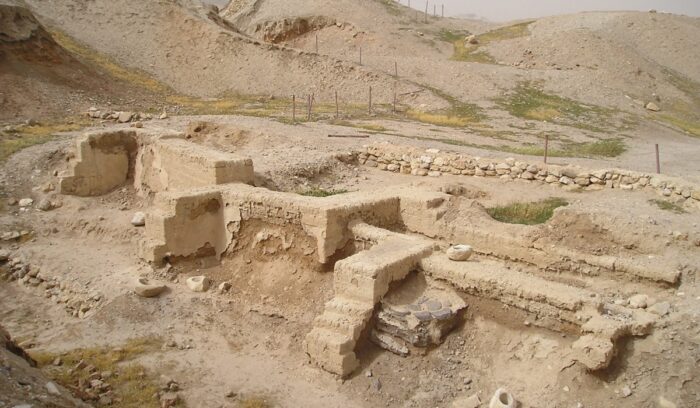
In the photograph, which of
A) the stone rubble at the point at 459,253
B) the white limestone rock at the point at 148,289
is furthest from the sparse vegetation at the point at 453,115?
the white limestone rock at the point at 148,289

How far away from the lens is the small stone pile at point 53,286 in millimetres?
8711

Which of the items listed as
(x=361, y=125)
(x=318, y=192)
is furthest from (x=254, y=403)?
(x=361, y=125)

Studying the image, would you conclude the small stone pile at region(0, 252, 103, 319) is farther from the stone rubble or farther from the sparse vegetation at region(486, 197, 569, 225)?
the sparse vegetation at region(486, 197, 569, 225)

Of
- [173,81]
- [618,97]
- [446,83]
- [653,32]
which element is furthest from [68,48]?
[653,32]

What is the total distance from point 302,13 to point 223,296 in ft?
106

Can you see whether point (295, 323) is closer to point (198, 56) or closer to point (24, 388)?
point (24, 388)

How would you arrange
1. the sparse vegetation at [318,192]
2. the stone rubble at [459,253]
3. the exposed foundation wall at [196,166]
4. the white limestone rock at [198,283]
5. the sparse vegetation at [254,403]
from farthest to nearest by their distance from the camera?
the sparse vegetation at [318,192]
the exposed foundation wall at [196,166]
the white limestone rock at [198,283]
the stone rubble at [459,253]
the sparse vegetation at [254,403]

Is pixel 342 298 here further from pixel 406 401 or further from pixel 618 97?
pixel 618 97

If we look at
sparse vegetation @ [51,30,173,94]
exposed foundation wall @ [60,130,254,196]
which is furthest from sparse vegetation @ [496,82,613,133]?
exposed foundation wall @ [60,130,254,196]

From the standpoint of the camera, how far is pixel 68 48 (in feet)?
80.4

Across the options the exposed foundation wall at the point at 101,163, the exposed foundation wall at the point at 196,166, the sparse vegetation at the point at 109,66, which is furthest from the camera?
the sparse vegetation at the point at 109,66

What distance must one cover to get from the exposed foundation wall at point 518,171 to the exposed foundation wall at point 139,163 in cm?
406

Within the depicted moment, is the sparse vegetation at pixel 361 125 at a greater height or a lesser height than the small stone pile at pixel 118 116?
lesser

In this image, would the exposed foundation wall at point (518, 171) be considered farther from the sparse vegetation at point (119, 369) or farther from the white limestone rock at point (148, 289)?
the sparse vegetation at point (119, 369)
